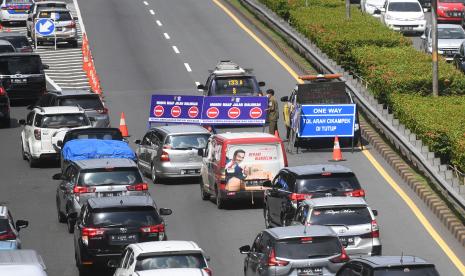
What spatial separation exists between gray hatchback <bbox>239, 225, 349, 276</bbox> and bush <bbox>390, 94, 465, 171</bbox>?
9.06 m

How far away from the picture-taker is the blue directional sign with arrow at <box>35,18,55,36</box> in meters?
58.6

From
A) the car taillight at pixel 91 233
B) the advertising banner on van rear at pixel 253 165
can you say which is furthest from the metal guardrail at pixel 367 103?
the car taillight at pixel 91 233

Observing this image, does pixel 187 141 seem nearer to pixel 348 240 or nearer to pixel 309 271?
pixel 348 240

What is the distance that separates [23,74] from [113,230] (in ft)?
76.5

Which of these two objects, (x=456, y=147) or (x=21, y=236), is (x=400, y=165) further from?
(x=21, y=236)

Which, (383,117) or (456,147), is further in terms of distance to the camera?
(383,117)

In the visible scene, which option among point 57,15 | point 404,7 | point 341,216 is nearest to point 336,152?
point 341,216

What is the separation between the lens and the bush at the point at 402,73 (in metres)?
41.7

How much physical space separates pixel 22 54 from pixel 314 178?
21.9 metres

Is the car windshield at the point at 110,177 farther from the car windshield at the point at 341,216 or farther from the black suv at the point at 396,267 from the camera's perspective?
the black suv at the point at 396,267

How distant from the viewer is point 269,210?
96.6 ft

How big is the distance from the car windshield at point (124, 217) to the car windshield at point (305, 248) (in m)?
3.74

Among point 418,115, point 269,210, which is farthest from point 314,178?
point 418,115

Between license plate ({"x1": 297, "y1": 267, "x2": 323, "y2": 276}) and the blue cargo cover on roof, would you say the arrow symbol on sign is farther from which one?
license plate ({"x1": 297, "y1": 267, "x2": 323, "y2": 276})
